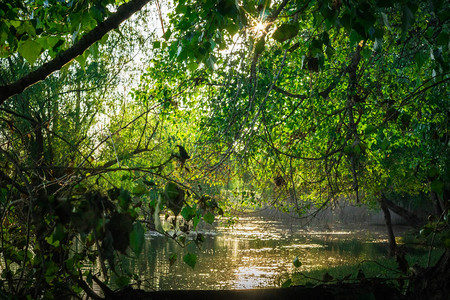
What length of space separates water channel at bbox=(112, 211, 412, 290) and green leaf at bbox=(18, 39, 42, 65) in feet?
29.2

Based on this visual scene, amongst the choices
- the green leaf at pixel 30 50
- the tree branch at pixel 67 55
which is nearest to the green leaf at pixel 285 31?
the tree branch at pixel 67 55

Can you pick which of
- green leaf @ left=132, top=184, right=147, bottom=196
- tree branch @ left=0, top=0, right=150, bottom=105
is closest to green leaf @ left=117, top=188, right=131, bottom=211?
green leaf @ left=132, top=184, right=147, bottom=196

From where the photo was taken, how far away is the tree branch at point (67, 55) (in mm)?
1983

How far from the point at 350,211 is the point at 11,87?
40.1m

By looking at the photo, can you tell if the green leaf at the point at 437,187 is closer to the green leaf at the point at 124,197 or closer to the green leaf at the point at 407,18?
the green leaf at the point at 407,18

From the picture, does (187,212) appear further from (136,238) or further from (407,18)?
(407,18)

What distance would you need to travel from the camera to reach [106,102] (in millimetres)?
16297

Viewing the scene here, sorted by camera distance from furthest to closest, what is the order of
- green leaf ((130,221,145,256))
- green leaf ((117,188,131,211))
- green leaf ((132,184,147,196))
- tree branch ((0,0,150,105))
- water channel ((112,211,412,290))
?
water channel ((112,211,412,290)), green leaf ((132,184,147,196)), tree branch ((0,0,150,105)), green leaf ((117,188,131,211)), green leaf ((130,221,145,256))

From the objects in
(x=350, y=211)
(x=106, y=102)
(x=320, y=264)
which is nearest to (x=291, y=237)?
(x=320, y=264)

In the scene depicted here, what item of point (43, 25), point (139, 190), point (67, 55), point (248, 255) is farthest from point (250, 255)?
point (67, 55)

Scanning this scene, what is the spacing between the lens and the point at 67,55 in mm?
2084

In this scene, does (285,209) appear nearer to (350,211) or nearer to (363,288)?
(363,288)

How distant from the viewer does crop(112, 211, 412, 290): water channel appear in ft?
51.6

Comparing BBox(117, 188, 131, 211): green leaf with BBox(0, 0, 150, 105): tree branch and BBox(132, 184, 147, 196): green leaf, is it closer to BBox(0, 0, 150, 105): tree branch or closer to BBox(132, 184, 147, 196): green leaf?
BBox(132, 184, 147, 196): green leaf
